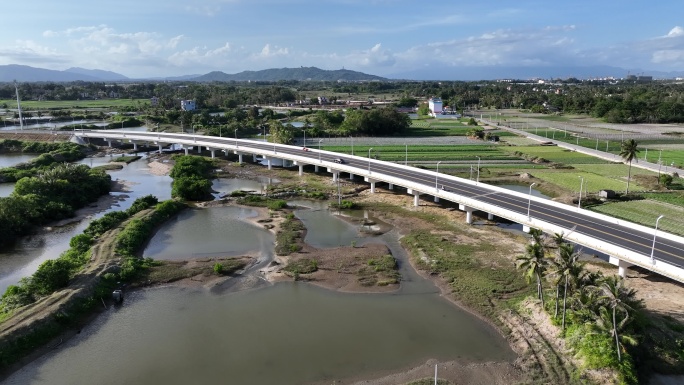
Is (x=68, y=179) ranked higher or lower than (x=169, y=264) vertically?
higher

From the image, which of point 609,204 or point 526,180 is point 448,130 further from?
point 609,204

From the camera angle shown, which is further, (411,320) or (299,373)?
(411,320)

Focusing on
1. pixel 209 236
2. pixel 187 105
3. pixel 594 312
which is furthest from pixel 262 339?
pixel 187 105

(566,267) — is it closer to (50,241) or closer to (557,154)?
(50,241)

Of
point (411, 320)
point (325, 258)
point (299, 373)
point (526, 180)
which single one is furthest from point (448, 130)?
point (299, 373)

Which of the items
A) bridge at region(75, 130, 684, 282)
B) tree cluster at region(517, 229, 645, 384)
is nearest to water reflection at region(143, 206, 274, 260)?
bridge at region(75, 130, 684, 282)

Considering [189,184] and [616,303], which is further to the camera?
[189,184]

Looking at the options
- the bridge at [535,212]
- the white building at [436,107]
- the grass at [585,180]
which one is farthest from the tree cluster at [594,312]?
the white building at [436,107]

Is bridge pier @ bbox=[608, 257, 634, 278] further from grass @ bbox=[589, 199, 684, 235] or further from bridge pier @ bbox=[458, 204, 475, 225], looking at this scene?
bridge pier @ bbox=[458, 204, 475, 225]
